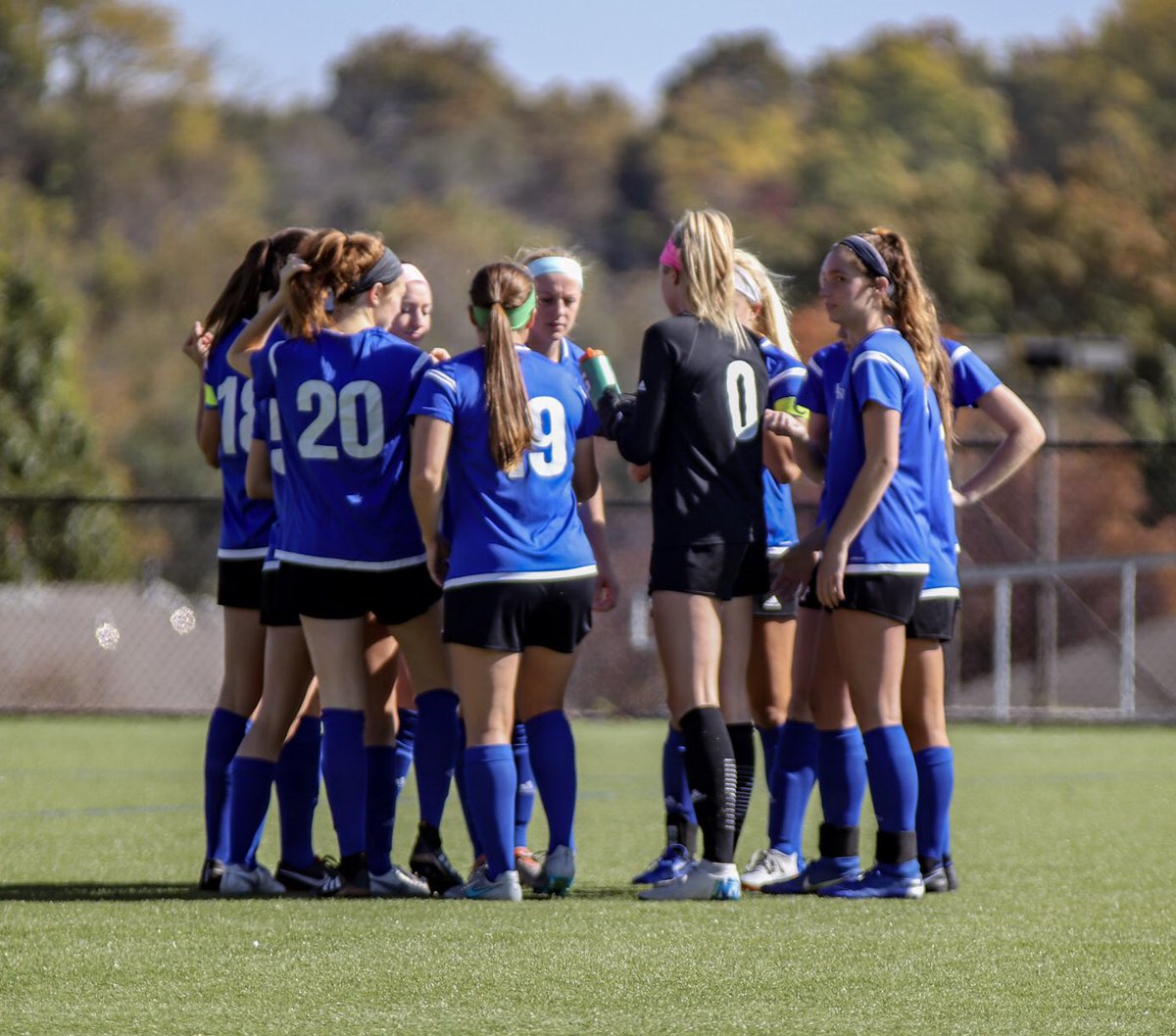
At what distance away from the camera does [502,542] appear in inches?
228

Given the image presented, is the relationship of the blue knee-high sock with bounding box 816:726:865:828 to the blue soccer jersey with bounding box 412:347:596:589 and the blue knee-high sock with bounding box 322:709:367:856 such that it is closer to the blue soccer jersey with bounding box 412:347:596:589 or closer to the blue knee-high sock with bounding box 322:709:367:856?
the blue soccer jersey with bounding box 412:347:596:589

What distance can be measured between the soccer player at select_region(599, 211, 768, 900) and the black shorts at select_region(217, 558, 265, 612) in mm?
1213

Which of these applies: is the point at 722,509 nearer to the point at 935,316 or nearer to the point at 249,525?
the point at 935,316

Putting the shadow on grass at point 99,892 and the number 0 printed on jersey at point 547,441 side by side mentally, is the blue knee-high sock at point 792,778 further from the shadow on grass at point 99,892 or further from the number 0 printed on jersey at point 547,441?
the shadow on grass at point 99,892

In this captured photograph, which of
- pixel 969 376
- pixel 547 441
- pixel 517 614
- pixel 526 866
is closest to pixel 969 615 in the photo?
pixel 969 376

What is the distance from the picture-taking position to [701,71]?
A: 8481 centimetres

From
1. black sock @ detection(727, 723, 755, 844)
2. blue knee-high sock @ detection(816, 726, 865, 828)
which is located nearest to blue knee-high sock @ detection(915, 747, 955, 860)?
blue knee-high sock @ detection(816, 726, 865, 828)

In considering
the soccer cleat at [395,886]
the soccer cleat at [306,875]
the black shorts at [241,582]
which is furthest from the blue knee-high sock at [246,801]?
the black shorts at [241,582]

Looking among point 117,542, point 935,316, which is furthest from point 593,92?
point 935,316

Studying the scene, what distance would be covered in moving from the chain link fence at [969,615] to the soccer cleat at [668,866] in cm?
871

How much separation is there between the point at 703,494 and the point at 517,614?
670mm

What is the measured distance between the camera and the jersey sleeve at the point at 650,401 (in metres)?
5.90

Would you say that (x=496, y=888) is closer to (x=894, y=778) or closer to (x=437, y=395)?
(x=894, y=778)

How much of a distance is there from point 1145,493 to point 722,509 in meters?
13.1
